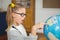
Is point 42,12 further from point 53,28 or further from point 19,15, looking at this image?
point 53,28

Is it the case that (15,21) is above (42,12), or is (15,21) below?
above

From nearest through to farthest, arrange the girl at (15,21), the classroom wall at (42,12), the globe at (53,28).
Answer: the globe at (53,28)
the girl at (15,21)
the classroom wall at (42,12)

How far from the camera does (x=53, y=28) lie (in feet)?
3.71

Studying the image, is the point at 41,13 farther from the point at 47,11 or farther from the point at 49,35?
the point at 49,35

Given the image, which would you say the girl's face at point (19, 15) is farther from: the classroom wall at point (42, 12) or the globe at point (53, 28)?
the classroom wall at point (42, 12)

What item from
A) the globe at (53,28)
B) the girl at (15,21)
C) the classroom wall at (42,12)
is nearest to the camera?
the globe at (53,28)

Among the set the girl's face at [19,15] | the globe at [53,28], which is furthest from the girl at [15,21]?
the globe at [53,28]

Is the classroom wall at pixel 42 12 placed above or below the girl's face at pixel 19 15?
below

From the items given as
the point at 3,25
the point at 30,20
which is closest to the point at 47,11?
the point at 30,20

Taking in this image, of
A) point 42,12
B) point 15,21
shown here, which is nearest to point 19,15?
point 15,21

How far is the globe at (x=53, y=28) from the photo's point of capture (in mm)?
1113

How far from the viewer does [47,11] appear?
21.1 ft

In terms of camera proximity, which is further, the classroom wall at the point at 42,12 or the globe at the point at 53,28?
the classroom wall at the point at 42,12

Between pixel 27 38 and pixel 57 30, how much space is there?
1.09 feet
